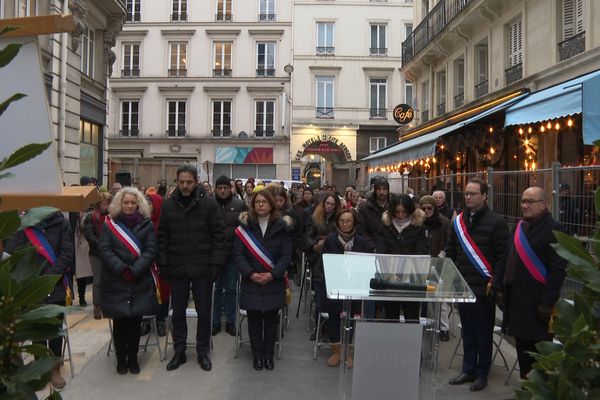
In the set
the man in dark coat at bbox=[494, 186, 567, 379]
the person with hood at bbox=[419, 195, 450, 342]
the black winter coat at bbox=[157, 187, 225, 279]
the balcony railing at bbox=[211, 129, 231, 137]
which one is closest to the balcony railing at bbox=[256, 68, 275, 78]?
the balcony railing at bbox=[211, 129, 231, 137]

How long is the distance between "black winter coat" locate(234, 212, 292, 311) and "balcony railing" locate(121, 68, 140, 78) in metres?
38.2

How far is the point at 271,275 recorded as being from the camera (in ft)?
20.3

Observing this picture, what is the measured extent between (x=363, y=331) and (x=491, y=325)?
2.12m

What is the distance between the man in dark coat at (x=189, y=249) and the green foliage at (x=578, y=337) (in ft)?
13.7

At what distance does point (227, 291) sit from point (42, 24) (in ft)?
18.9

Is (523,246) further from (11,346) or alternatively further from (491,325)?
(11,346)

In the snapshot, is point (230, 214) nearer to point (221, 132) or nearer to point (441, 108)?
point (441, 108)

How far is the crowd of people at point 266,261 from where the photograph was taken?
499 cm

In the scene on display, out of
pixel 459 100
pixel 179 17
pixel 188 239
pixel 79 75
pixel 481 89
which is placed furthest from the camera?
pixel 179 17

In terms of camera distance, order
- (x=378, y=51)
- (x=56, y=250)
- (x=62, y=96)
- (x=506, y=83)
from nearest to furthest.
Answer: (x=56, y=250) < (x=62, y=96) < (x=506, y=83) < (x=378, y=51)

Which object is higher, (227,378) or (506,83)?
(506,83)

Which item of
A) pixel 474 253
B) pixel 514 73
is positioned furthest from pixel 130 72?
pixel 474 253

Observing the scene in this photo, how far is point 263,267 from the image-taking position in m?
6.28

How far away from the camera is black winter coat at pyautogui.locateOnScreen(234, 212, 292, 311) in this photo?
6172 mm
